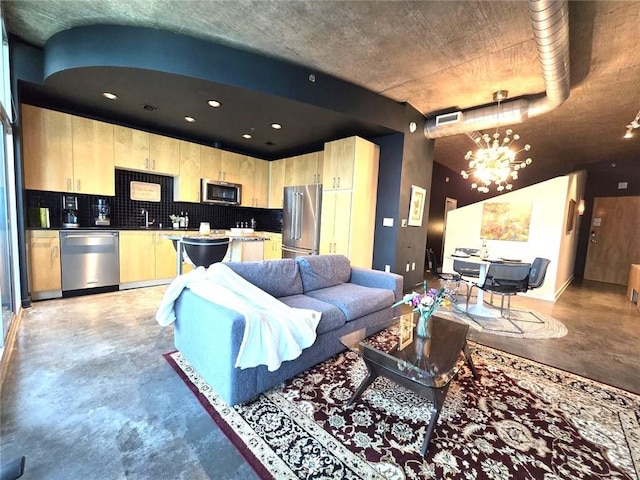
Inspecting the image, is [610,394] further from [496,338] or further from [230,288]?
[230,288]

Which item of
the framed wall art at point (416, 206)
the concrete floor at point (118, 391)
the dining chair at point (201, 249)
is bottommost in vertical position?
the concrete floor at point (118, 391)

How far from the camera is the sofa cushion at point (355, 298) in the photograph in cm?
251

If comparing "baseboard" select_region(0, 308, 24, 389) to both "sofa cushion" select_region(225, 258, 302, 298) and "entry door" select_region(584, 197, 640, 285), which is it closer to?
"sofa cushion" select_region(225, 258, 302, 298)

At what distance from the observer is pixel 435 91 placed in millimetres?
3668

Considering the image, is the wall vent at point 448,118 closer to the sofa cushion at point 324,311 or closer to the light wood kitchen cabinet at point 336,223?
the light wood kitchen cabinet at point 336,223

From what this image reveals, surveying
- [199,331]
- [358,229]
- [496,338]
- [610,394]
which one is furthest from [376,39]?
[610,394]

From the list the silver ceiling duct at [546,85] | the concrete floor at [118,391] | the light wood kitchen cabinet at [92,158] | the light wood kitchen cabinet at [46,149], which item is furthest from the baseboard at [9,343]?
the silver ceiling duct at [546,85]

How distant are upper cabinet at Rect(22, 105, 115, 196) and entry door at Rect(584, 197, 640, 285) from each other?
10611mm

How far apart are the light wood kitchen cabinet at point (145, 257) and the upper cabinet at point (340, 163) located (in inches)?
109

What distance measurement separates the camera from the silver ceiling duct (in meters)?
1.96

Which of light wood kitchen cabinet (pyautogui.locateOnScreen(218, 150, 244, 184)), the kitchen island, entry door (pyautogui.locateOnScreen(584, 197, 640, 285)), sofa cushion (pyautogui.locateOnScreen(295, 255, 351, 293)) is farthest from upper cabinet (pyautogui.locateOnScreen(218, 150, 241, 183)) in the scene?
entry door (pyautogui.locateOnScreen(584, 197, 640, 285))

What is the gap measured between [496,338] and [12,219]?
18.3 feet

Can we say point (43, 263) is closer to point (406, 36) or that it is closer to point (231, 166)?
point (231, 166)

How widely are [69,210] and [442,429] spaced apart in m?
5.29
